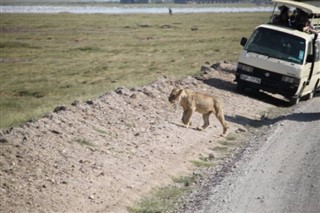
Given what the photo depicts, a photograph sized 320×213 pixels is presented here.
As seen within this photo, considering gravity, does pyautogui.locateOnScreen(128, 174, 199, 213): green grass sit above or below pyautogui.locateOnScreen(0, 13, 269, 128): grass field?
above

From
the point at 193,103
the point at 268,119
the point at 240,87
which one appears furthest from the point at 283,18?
the point at 193,103

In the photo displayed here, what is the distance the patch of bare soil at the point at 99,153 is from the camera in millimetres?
7762

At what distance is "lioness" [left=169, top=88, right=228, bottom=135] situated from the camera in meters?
12.3

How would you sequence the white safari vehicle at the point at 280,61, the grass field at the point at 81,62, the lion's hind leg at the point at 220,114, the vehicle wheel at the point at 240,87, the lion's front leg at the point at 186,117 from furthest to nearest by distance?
the grass field at the point at 81,62
the vehicle wheel at the point at 240,87
the white safari vehicle at the point at 280,61
the lion's hind leg at the point at 220,114
the lion's front leg at the point at 186,117

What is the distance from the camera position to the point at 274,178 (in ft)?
30.4

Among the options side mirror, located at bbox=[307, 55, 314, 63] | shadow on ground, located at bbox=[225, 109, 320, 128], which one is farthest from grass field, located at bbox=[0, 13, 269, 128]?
side mirror, located at bbox=[307, 55, 314, 63]

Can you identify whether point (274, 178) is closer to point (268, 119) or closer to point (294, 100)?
point (268, 119)

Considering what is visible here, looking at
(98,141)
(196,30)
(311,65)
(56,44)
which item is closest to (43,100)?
(311,65)

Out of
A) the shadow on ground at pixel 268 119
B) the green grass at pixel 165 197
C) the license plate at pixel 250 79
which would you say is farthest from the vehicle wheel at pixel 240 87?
the green grass at pixel 165 197

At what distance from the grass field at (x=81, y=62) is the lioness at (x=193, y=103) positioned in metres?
4.47

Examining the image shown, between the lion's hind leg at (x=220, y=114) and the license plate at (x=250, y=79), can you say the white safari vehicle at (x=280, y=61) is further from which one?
the lion's hind leg at (x=220, y=114)

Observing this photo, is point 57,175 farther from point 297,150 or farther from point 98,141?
point 297,150

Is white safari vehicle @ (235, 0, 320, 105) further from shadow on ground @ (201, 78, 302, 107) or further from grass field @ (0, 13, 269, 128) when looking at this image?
grass field @ (0, 13, 269, 128)

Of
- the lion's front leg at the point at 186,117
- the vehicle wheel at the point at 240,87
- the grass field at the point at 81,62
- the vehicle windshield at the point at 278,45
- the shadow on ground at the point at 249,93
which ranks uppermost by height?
the vehicle windshield at the point at 278,45
